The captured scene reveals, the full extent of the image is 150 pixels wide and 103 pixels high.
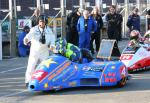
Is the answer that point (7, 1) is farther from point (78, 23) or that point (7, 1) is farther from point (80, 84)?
point (80, 84)

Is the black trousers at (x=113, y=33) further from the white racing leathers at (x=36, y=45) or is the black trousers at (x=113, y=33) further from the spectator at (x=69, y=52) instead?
the white racing leathers at (x=36, y=45)

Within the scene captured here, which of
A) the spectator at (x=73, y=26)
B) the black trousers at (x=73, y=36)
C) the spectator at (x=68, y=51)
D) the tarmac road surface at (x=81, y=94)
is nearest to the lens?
the tarmac road surface at (x=81, y=94)

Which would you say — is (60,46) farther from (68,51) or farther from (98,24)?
(98,24)

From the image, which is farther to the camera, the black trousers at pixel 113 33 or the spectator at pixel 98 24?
the black trousers at pixel 113 33

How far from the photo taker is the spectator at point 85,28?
17.1 metres

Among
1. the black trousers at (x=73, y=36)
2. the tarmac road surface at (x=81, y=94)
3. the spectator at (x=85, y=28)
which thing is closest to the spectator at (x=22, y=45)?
the black trousers at (x=73, y=36)

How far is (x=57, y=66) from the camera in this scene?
413 inches

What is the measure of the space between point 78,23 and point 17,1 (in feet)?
12.1

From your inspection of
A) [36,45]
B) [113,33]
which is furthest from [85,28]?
[36,45]

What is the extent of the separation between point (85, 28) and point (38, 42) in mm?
6250

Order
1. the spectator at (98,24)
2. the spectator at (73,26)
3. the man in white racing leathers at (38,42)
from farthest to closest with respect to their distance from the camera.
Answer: the spectator at (98,24), the spectator at (73,26), the man in white racing leathers at (38,42)

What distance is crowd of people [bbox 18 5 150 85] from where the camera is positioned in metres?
11.2

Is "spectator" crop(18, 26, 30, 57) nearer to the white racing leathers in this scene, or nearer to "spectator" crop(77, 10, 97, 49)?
"spectator" crop(77, 10, 97, 49)

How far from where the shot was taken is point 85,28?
1730 centimetres
